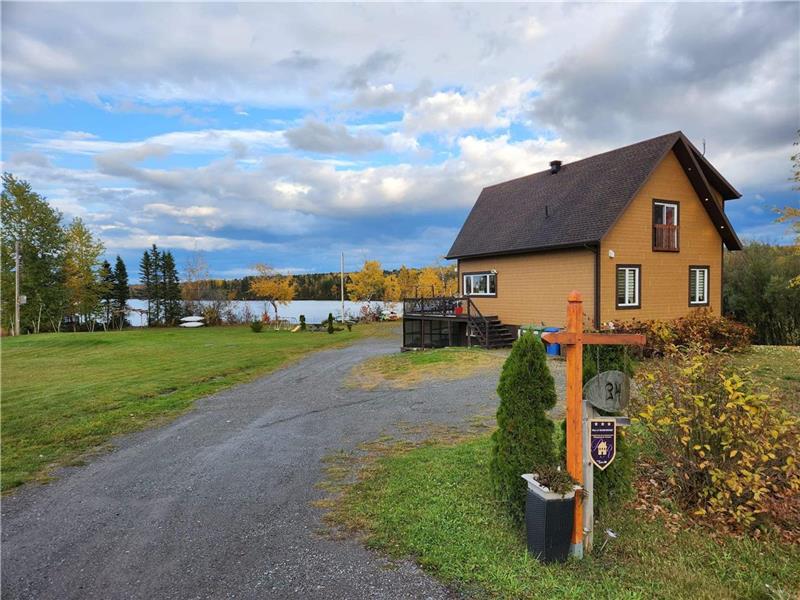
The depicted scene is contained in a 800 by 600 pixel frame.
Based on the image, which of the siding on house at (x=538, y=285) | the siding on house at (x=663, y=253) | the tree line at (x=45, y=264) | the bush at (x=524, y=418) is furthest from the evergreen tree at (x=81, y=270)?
the bush at (x=524, y=418)

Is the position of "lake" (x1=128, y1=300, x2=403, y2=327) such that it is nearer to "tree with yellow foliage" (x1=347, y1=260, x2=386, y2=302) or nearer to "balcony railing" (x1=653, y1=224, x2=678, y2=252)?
"tree with yellow foliage" (x1=347, y1=260, x2=386, y2=302)

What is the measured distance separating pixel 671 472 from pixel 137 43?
34.9 ft

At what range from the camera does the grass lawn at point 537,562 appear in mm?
2973

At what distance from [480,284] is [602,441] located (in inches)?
724

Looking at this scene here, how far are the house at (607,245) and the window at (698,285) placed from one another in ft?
0.17

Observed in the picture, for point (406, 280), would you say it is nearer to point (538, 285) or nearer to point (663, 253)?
point (538, 285)

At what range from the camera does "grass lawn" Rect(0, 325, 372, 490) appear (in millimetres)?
6738

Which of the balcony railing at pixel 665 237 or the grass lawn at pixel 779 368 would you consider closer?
the grass lawn at pixel 779 368

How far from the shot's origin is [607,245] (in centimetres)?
1570

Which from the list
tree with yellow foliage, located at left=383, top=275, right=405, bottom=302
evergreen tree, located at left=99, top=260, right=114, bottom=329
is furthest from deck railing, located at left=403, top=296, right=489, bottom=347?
evergreen tree, located at left=99, top=260, right=114, bottom=329

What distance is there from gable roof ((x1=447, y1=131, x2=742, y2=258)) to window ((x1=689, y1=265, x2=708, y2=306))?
6.72 ft

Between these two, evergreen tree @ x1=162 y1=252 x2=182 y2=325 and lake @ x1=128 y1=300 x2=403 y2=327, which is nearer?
lake @ x1=128 y1=300 x2=403 y2=327

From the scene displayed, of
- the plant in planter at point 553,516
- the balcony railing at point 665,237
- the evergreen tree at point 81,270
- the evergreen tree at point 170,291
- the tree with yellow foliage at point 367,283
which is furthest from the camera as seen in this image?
the tree with yellow foliage at point 367,283

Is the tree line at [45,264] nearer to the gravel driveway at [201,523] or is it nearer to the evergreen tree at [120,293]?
the evergreen tree at [120,293]
